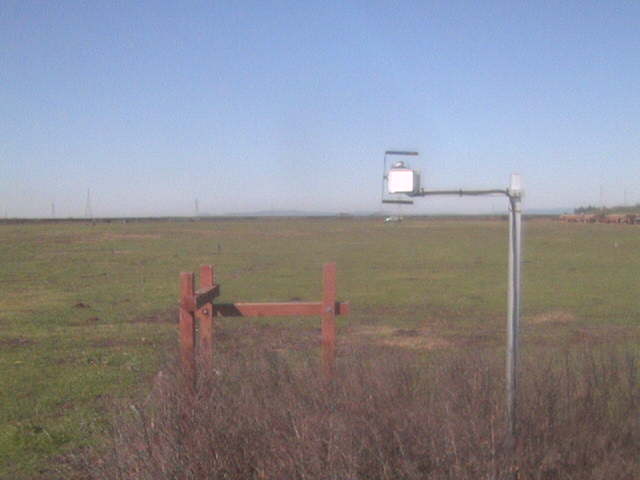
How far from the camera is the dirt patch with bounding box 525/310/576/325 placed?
13.8 metres

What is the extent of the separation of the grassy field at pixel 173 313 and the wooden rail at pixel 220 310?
0.82 m

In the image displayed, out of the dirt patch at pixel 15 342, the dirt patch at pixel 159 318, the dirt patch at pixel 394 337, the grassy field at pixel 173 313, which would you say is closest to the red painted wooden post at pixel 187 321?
the grassy field at pixel 173 313

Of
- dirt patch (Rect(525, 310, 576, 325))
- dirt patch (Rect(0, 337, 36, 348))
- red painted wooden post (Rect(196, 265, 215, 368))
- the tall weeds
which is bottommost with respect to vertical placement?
dirt patch (Rect(525, 310, 576, 325))

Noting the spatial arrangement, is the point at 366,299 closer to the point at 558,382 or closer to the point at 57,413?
the point at 57,413

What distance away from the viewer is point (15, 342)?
11758 millimetres

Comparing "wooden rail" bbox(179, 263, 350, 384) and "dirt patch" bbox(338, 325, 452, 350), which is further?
"dirt patch" bbox(338, 325, 452, 350)

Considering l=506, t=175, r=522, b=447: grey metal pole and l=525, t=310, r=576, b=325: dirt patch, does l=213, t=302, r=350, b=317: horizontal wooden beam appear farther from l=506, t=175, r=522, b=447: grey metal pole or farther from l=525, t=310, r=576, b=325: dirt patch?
l=525, t=310, r=576, b=325: dirt patch

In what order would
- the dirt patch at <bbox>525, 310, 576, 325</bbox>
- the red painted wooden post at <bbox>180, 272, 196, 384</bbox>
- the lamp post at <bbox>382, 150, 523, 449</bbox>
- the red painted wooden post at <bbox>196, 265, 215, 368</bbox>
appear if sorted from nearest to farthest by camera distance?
the lamp post at <bbox>382, 150, 523, 449</bbox>, the red painted wooden post at <bbox>180, 272, 196, 384</bbox>, the red painted wooden post at <bbox>196, 265, 215, 368</bbox>, the dirt patch at <bbox>525, 310, 576, 325</bbox>

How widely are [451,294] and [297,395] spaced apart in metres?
14.7

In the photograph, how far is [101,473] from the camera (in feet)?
14.3

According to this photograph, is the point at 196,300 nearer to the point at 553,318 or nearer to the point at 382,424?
the point at 382,424

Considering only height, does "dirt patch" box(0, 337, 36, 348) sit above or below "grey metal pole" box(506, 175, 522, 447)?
below

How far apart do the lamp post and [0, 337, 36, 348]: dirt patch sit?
8.64m

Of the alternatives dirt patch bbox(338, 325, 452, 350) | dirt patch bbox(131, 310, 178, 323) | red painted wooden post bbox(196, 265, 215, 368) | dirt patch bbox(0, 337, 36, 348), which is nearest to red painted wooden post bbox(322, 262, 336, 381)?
red painted wooden post bbox(196, 265, 215, 368)
